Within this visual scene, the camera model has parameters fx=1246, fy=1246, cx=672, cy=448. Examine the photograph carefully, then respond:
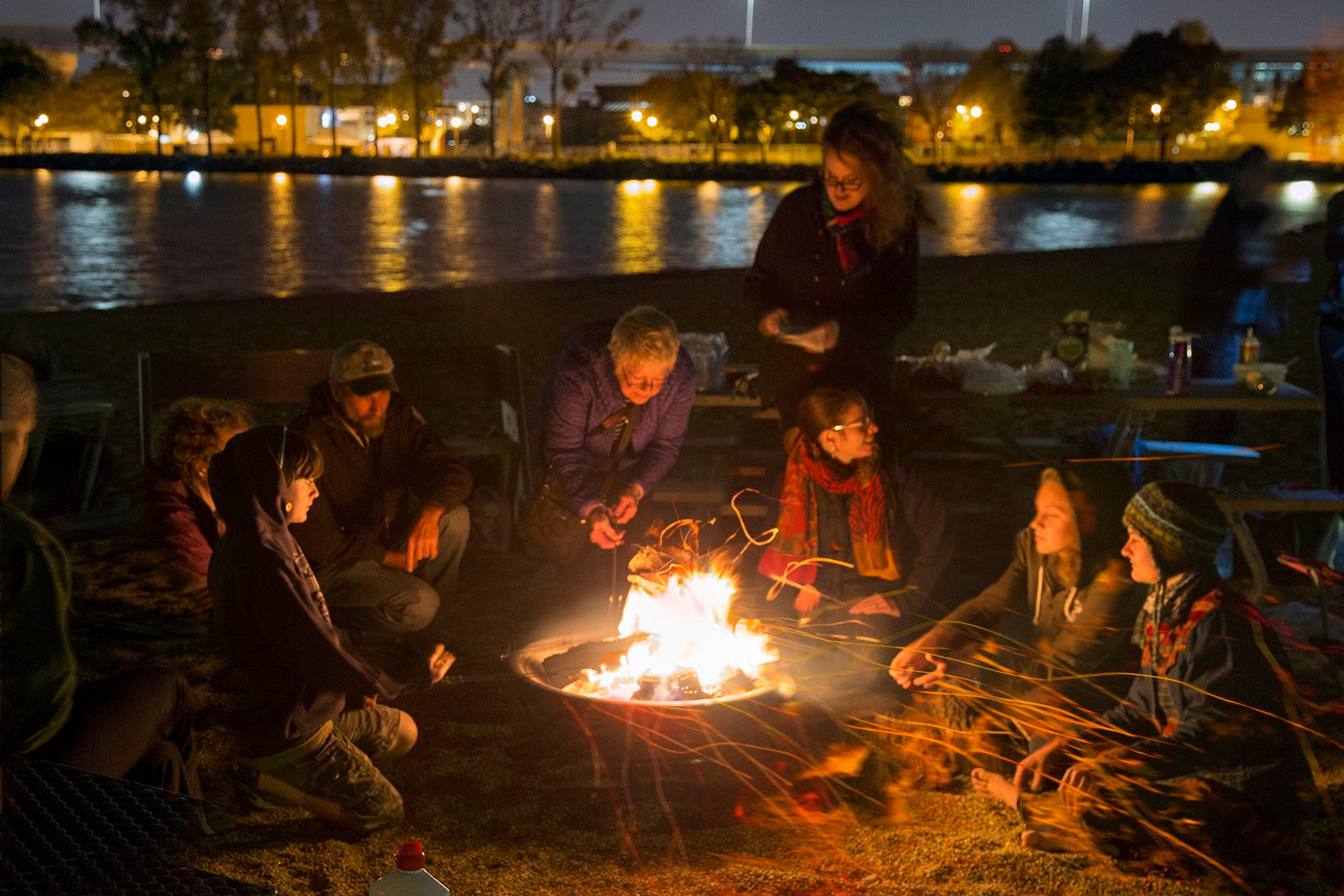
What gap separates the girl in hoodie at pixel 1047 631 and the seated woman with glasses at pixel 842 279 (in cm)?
109

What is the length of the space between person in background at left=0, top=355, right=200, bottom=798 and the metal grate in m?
0.51

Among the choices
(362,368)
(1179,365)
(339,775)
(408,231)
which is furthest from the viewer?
(408,231)

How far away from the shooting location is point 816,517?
4371 millimetres

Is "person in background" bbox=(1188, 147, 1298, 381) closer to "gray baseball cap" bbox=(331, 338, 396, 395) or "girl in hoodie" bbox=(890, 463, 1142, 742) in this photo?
"girl in hoodie" bbox=(890, 463, 1142, 742)

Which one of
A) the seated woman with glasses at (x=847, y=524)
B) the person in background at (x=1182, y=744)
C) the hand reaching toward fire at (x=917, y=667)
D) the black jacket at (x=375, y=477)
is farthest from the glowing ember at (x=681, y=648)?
the black jacket at (x=375, y=477)

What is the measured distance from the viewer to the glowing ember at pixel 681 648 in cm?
354

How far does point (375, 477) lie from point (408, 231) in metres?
18.3

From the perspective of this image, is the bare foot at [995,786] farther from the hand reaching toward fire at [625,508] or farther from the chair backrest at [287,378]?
the chair backrest at [287,378]

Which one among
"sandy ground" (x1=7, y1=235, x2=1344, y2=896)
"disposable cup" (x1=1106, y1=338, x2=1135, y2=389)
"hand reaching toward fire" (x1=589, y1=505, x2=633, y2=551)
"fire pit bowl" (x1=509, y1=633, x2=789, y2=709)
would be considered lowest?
"sandy ground" (x1=7, y1=235, x2=1344, y2=896)

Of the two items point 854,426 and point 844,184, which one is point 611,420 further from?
point 844,184

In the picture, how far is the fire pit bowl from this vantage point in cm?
336

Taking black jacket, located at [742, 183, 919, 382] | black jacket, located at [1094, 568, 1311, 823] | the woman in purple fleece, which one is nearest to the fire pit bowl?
the woman in purple fleece

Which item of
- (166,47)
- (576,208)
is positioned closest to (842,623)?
(576,208)

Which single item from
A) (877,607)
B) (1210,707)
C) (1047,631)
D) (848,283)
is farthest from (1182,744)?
(848,283)
